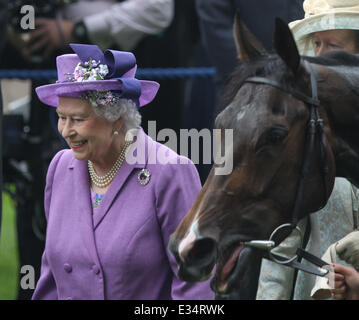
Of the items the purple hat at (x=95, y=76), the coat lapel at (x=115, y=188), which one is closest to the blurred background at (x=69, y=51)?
the purple hat at (x=95, y=76)

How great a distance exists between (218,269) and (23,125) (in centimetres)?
407

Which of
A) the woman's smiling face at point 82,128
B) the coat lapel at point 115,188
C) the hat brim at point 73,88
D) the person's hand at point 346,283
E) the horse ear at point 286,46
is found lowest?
the person's hand at point 346,283

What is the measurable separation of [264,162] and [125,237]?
893 mm

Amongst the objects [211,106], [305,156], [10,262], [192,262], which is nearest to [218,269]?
[192,262]

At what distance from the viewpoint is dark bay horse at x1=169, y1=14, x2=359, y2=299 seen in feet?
10.8

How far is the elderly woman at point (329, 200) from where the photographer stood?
3916mm

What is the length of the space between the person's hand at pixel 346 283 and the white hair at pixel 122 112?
3.81 feet

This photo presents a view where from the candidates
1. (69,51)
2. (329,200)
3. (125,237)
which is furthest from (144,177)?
(69,51)

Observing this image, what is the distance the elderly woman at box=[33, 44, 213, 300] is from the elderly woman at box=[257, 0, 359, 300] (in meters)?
0.35

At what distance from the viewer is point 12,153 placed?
7.06 metres

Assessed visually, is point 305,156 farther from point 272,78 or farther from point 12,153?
point 12,153

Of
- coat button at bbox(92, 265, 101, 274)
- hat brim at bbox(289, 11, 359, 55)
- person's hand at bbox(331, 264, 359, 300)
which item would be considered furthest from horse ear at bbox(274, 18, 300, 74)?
coat button at bbox(92, 265, 101, 274)

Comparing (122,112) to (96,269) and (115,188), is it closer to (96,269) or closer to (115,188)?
(115,188)

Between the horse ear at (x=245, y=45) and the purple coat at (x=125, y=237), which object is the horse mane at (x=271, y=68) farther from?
the purple coat at (x=125, y=237)
